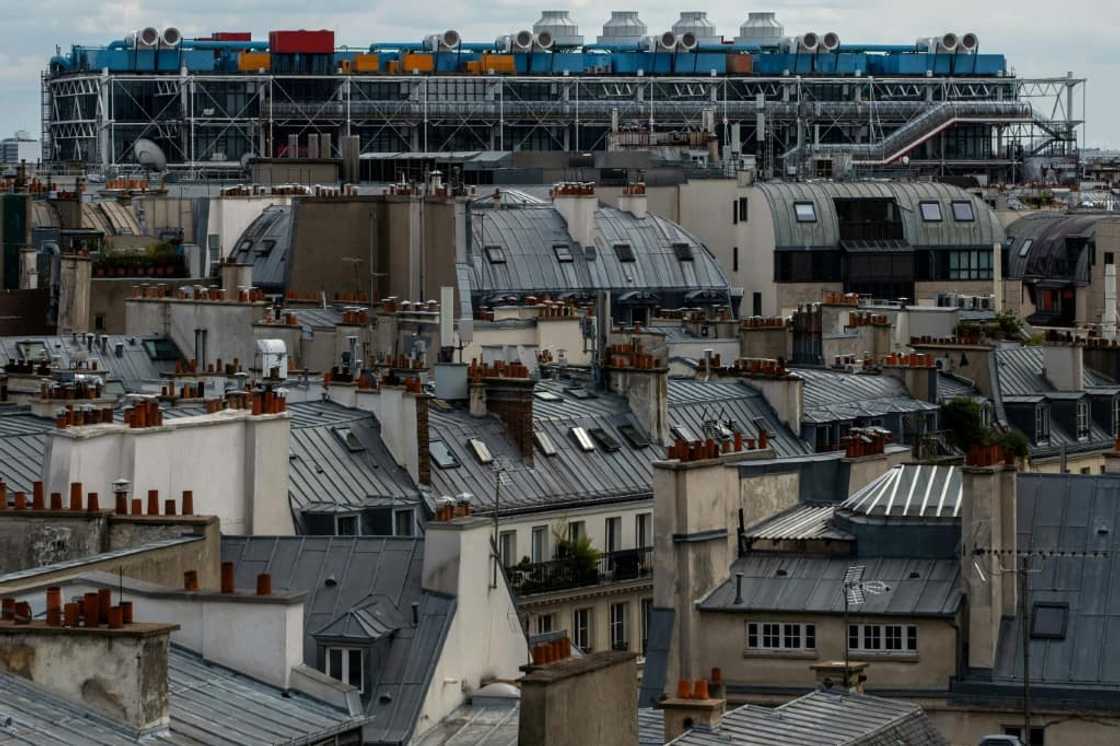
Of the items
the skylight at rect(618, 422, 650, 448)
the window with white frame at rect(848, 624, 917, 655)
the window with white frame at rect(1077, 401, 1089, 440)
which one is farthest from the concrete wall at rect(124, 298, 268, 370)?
the window with white frame at rect(848, 624, 917, 655)

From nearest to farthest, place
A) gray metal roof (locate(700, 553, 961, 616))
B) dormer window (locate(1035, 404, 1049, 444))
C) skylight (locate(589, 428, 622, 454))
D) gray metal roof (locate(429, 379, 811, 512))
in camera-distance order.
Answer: gray metal roof (locate(700, 553, 961, 616)) → gray metal roof (locate(429, 379, 811, 512)) → skylight (locate(589, 428, 622, 454)) → dormer window (locate(1035, 404, 1049, 444))

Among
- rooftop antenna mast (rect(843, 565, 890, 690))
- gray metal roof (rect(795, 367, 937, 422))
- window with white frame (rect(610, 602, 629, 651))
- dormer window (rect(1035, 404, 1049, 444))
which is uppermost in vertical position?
gray metal roof (rect(795, 367, 937, 422))

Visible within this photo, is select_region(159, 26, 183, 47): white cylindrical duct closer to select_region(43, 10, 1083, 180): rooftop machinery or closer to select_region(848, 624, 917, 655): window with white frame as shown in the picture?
select_region(43, 10, 1083, 180): rooftop machinery

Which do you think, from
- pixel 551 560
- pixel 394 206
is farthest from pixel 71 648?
pixel 394 206

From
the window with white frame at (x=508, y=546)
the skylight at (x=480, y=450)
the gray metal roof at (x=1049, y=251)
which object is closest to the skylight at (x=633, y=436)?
the skylight at (x=480, y=450)

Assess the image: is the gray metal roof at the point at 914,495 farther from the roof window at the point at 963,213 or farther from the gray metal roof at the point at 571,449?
the roof window at the point at 963,213

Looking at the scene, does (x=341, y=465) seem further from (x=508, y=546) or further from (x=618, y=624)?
(x=618, y=624)

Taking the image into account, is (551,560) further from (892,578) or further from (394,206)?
(394,206)
